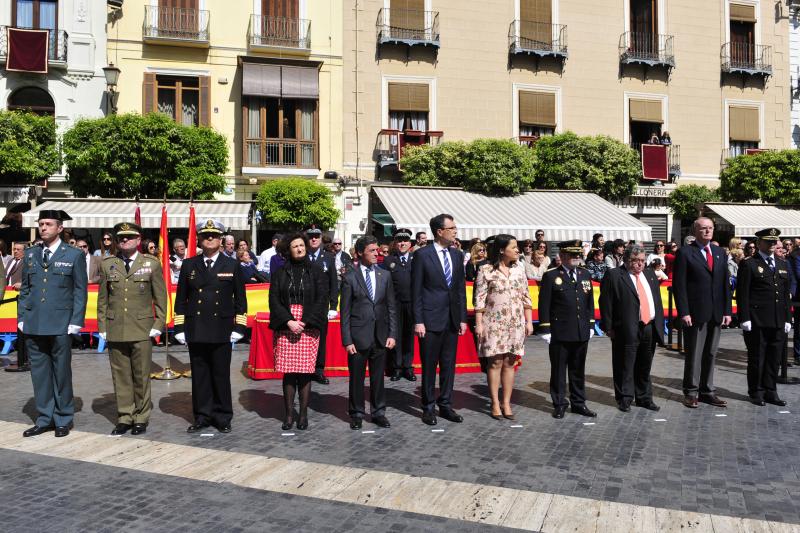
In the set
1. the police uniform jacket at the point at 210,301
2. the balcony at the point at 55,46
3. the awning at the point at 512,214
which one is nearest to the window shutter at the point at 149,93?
the balcony at the point at 55,46

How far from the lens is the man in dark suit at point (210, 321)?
6891 millimetres

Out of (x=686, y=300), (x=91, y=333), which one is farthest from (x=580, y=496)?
(x=91, y=333)

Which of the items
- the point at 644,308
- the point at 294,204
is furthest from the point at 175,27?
the point at 644,308

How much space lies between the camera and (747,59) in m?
25.9

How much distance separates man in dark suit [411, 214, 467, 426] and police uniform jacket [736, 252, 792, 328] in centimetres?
359

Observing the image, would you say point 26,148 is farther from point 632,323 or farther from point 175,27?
point 632,323

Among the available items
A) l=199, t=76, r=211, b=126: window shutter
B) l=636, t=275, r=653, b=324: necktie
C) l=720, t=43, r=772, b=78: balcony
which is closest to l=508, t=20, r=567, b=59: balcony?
l=720, t=43, r=772, b=78: balcony

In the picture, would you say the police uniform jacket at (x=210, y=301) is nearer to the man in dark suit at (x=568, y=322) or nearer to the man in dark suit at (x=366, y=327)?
the man in dark suit at (x=366, y=327)

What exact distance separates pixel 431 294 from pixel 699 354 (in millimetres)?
Answer: 3264

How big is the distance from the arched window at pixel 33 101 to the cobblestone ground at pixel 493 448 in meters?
13.3

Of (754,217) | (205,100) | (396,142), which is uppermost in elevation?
(205,100)

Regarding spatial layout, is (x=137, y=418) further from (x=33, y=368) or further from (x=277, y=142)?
(x=277, y=142)

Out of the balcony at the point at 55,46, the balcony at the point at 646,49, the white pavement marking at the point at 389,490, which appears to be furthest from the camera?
the balcony at the point at 646,49

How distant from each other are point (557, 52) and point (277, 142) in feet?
32.1
